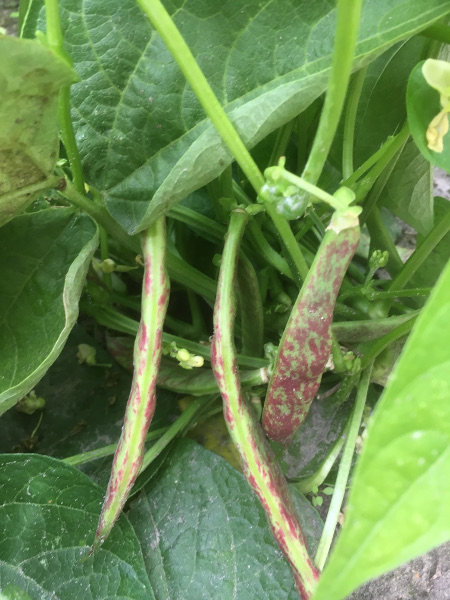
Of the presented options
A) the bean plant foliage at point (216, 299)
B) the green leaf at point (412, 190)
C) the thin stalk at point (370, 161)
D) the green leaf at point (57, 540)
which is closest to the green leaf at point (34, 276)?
the bean plant foliage at point (216, 299)

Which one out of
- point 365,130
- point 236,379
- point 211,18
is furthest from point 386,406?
point 365,130

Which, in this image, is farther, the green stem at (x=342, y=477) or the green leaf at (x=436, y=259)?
the green leaf at (x=436, y=259)

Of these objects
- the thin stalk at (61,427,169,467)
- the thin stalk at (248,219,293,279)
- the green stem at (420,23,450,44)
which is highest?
the green stem at (420,23,450,44)

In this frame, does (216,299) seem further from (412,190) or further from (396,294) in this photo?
(412,190)

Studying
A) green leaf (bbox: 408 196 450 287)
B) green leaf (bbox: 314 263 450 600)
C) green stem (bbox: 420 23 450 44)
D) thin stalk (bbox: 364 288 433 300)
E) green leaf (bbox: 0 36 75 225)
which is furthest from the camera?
green leaf (bbox: 408 196 450 287)

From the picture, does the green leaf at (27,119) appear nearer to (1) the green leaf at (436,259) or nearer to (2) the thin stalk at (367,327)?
(2) the thin stalk at (367,327)

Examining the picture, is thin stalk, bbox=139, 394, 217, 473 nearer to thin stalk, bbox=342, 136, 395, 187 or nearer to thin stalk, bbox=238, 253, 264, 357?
thin stalk, bbox=238, 253, 264, 357

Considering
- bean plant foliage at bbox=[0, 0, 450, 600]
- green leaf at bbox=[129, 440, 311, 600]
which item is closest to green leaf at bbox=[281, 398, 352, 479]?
bean plant foliage at bbox=[0, 0, 450, 600]
